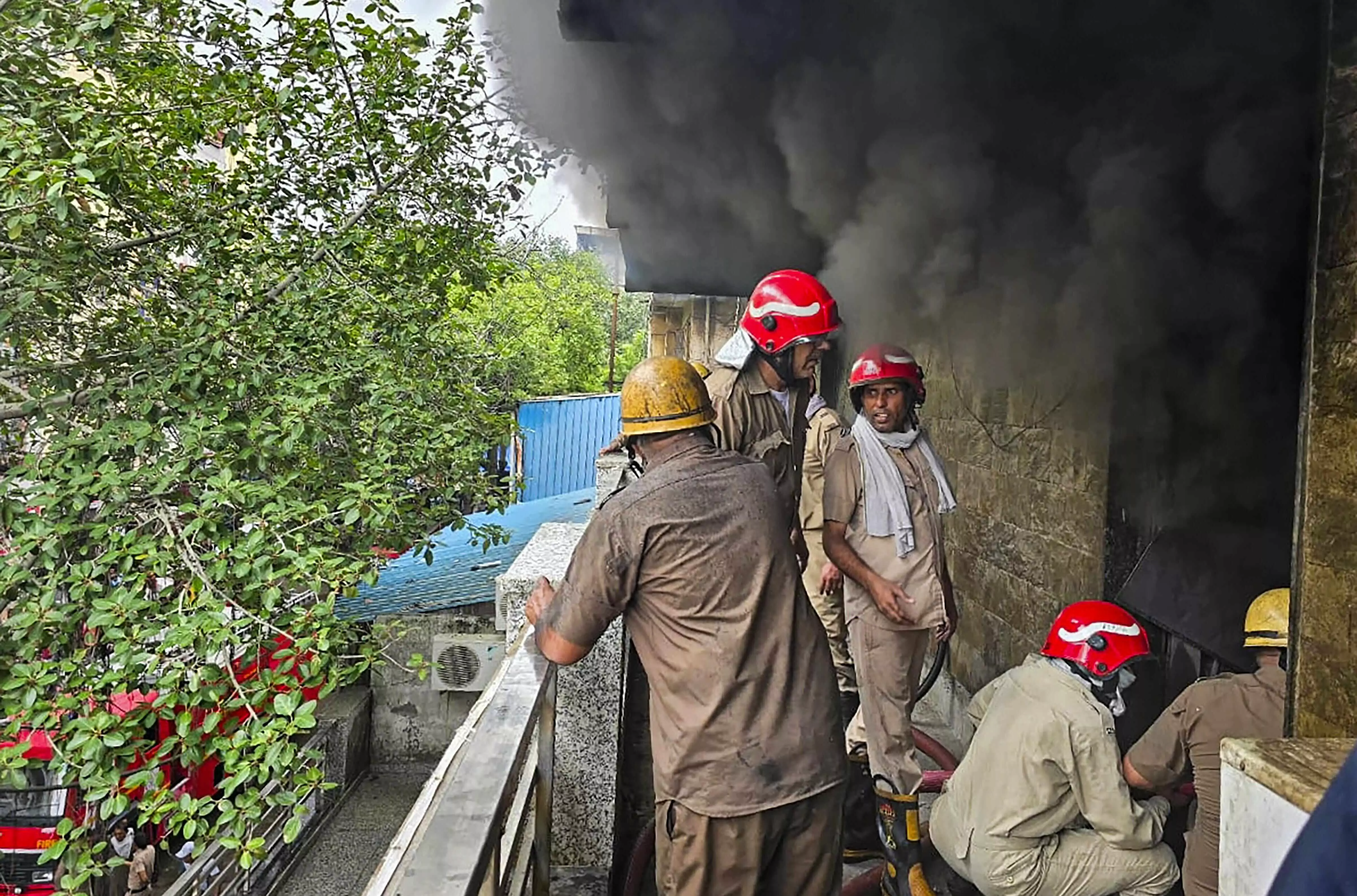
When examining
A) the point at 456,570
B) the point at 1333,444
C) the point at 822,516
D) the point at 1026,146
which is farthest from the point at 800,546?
the point at 456,570

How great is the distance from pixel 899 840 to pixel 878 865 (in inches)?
12.2

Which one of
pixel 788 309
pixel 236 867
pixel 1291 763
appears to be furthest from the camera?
pixel 236 867

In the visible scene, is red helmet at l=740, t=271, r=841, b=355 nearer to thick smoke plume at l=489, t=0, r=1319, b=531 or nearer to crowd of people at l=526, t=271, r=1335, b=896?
crowd of people at l=526, t=271, r=1335, b=896

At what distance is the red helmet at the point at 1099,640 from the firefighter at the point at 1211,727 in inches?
8.5

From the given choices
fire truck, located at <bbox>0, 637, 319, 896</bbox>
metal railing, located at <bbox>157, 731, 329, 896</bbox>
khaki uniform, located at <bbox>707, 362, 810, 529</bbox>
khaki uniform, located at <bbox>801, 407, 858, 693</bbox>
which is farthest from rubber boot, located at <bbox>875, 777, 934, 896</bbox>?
fire truck, located at <bbox>0, 637, 319, 896</bbox>

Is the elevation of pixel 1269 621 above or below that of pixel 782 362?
below

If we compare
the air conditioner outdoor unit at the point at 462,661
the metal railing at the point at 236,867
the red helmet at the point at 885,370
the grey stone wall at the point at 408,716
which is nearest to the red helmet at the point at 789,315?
the red helmet at the point at 885,370

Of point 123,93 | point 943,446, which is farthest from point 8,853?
point 943,446

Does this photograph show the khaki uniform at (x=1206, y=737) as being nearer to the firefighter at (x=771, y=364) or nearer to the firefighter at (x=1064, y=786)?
the firefighter at (x=1064, y=786)

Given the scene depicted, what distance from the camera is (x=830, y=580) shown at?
13.0ft

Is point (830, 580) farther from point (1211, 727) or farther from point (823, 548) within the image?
point (1211, 727)

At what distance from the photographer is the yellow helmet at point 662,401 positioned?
88.9 inches

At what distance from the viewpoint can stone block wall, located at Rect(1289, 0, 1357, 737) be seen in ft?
4.62

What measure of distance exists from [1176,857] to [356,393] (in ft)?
17.5
